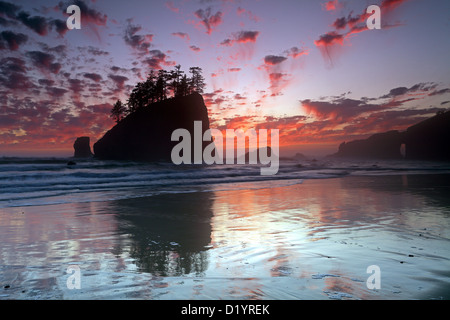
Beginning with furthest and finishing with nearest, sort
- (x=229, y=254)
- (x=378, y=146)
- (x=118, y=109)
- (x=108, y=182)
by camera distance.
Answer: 1. (x=378, y=146)
2. (x=118, y=109)
3. (x=108, y=182)
4. (x=229, y=254)

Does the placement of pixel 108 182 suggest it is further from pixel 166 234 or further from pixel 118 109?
pixel 118 109

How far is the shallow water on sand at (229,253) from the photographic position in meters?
3.09

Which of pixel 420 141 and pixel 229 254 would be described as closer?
pixel 229 254

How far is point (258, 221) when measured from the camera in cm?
732

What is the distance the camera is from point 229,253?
4.57 metres

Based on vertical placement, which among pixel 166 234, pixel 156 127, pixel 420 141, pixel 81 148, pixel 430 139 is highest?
pixel 156 127

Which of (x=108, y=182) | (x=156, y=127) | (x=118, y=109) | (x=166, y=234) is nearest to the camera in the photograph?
(x=166, y=234)

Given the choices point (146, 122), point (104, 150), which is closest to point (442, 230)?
point (146, 122)

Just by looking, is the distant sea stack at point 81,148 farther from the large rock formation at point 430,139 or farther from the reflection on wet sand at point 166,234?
the large rock formation at point 430,139

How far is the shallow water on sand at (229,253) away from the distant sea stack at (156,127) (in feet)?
172

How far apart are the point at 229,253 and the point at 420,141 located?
117 m

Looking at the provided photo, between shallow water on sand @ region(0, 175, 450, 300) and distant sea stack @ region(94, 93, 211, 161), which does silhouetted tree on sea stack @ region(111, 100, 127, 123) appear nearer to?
distant sea stack @ region(94, 93, 211, 161)

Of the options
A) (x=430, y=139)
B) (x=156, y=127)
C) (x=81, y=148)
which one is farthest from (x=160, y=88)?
(x=430, y=139)
